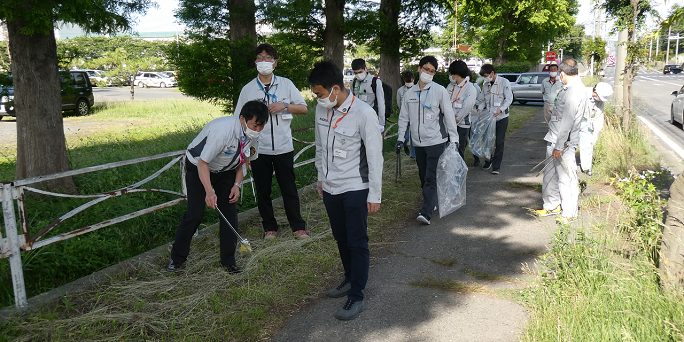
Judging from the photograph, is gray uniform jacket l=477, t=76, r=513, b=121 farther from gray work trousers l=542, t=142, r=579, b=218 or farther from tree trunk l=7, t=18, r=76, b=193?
tree trunk l=7, t=18, r=76, b=193

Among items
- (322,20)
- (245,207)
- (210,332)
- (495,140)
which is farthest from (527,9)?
(210,332)

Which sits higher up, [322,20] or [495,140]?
[322,20]

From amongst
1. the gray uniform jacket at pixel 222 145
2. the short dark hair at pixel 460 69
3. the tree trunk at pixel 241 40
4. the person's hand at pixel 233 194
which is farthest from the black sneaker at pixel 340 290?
the tree trunk at pixel 241 40

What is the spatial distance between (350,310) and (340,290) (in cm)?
39

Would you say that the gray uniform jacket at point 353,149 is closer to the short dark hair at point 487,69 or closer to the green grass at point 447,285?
the green grass at point 447,285

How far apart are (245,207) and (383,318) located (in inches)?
137

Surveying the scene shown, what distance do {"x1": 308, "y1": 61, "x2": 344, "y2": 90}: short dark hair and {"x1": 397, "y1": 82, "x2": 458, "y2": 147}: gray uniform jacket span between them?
2.56 meters

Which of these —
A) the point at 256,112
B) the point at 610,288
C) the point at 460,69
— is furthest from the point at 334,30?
the point at 610,288

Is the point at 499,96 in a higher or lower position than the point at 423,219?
higher

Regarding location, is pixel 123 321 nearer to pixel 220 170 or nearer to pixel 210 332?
pixel 210 332

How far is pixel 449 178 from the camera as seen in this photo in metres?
6.25

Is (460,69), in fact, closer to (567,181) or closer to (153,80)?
(567,181)

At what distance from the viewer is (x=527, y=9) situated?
3856cm

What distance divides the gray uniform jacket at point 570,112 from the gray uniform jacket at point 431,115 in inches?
46.2
